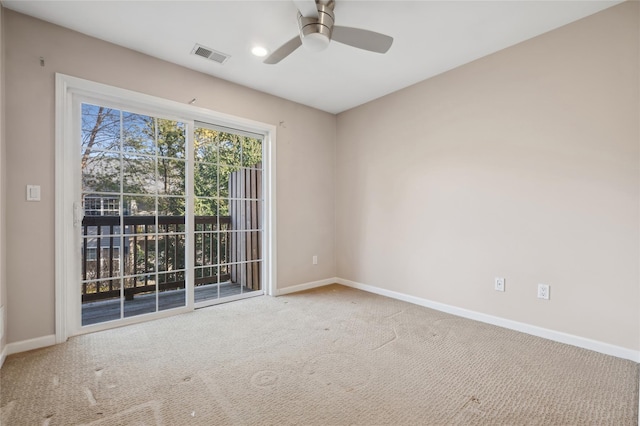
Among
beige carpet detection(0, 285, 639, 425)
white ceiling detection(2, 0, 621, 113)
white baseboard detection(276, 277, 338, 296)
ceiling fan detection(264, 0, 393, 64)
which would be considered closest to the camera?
beige carpet detection(0, 285, 639, 425)

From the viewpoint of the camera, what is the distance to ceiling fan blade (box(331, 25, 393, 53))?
77.1 inches

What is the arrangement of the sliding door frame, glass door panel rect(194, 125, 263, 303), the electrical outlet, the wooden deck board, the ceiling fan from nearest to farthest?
1. the ceiling fan
2. the sliding door frame
3. the electrical outlet
4. the wooden deck board
5. glass door panel rect(194, 125, 263, 303)

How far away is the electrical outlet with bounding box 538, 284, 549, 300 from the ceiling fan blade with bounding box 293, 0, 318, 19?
2.70m

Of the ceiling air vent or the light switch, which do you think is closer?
the light switch

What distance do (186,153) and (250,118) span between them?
0.85 meters

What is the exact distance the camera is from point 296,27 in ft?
7.75

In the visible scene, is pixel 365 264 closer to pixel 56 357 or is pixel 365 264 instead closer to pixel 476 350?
pixel 476 350

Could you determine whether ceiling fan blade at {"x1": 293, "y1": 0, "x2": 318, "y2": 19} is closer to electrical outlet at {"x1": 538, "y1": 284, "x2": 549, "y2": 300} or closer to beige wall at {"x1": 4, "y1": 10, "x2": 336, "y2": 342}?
beige wall at {"x1": 4, "y1": 10, "x2": 336, "y2": 342}

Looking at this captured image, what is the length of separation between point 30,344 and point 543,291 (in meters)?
4.02

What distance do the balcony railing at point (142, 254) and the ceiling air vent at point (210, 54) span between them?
1593 mm

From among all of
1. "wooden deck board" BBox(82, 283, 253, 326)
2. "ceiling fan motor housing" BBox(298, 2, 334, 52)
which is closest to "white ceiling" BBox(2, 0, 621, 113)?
"ceiling fan motor housing" BBox(298, 2, 334, 52)

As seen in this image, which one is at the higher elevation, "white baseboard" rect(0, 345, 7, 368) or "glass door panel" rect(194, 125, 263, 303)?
"glass door panel" rect(194, 125, 263, 303)

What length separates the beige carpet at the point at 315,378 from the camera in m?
1.51

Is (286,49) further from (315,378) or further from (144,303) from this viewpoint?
(144,303)
